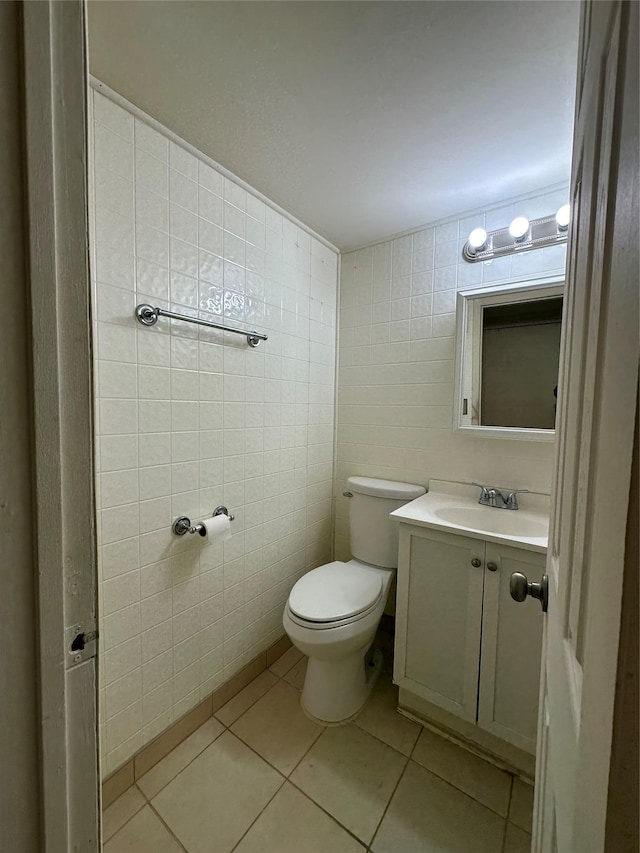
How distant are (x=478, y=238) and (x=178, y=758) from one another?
2422 millimetres

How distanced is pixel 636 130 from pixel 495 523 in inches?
55.7

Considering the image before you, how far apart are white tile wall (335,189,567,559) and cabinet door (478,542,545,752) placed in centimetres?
45

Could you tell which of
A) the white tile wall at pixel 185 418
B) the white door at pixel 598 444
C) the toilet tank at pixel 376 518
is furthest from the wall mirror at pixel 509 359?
the white door at pixel 598 444

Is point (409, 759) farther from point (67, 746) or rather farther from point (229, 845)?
point (67, 746)

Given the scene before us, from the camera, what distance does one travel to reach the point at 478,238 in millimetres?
1489

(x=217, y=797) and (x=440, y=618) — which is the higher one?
(x=440, y=618)

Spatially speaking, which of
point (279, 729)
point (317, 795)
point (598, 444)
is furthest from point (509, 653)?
point (598, 444)

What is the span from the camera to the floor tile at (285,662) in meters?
1.61

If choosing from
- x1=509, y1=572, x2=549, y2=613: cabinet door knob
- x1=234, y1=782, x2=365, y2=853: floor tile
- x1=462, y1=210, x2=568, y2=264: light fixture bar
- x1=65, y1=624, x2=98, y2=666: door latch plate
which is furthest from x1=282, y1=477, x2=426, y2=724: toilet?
x1=462, y1=210, x2=568, y2=264: light fixture bar

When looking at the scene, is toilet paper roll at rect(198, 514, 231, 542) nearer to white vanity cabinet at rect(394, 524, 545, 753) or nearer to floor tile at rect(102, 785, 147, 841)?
white vanity cabinet at rect(394, 524, 545, 753)

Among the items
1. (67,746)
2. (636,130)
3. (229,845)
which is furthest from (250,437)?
(636,130)

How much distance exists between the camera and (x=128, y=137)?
1.03m

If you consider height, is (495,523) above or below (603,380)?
below

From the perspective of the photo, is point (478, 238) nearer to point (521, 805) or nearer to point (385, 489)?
point (385, 489)
